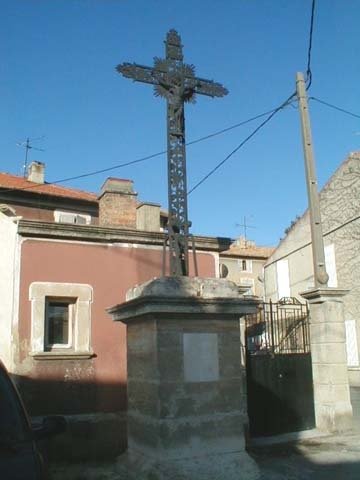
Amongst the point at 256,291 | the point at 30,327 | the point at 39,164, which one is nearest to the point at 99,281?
the point at 30,327

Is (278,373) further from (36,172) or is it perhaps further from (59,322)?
(36,172)

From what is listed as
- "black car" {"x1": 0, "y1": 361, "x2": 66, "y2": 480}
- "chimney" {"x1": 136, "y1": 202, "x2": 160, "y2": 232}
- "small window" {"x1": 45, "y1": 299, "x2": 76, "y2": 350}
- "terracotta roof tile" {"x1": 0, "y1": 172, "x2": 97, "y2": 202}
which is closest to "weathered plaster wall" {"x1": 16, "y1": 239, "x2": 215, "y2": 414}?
"small window" {"x1": 45, "y1": 299, "x2": 76, "y2": 350}

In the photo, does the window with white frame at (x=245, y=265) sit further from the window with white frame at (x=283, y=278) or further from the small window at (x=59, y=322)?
the small window at (x=59, y=322)

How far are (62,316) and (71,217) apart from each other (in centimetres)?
993

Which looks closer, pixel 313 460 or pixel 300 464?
pixel 300 464

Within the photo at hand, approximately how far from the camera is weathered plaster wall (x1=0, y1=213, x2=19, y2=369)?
34.6 feet

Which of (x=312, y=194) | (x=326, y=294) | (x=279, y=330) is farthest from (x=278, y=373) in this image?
(x=312, y=194)

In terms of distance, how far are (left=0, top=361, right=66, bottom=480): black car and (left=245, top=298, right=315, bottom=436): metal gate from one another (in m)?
5.42

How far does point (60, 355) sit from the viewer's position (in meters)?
10.7

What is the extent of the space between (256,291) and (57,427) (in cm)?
4299

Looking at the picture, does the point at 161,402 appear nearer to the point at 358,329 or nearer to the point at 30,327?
the point at 30,327

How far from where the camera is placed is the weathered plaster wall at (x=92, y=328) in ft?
34.5

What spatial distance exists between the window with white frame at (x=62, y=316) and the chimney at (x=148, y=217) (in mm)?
2476

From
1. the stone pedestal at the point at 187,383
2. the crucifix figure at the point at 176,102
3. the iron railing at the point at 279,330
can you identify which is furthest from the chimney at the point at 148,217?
the stone pedestal at the point at 187,383
